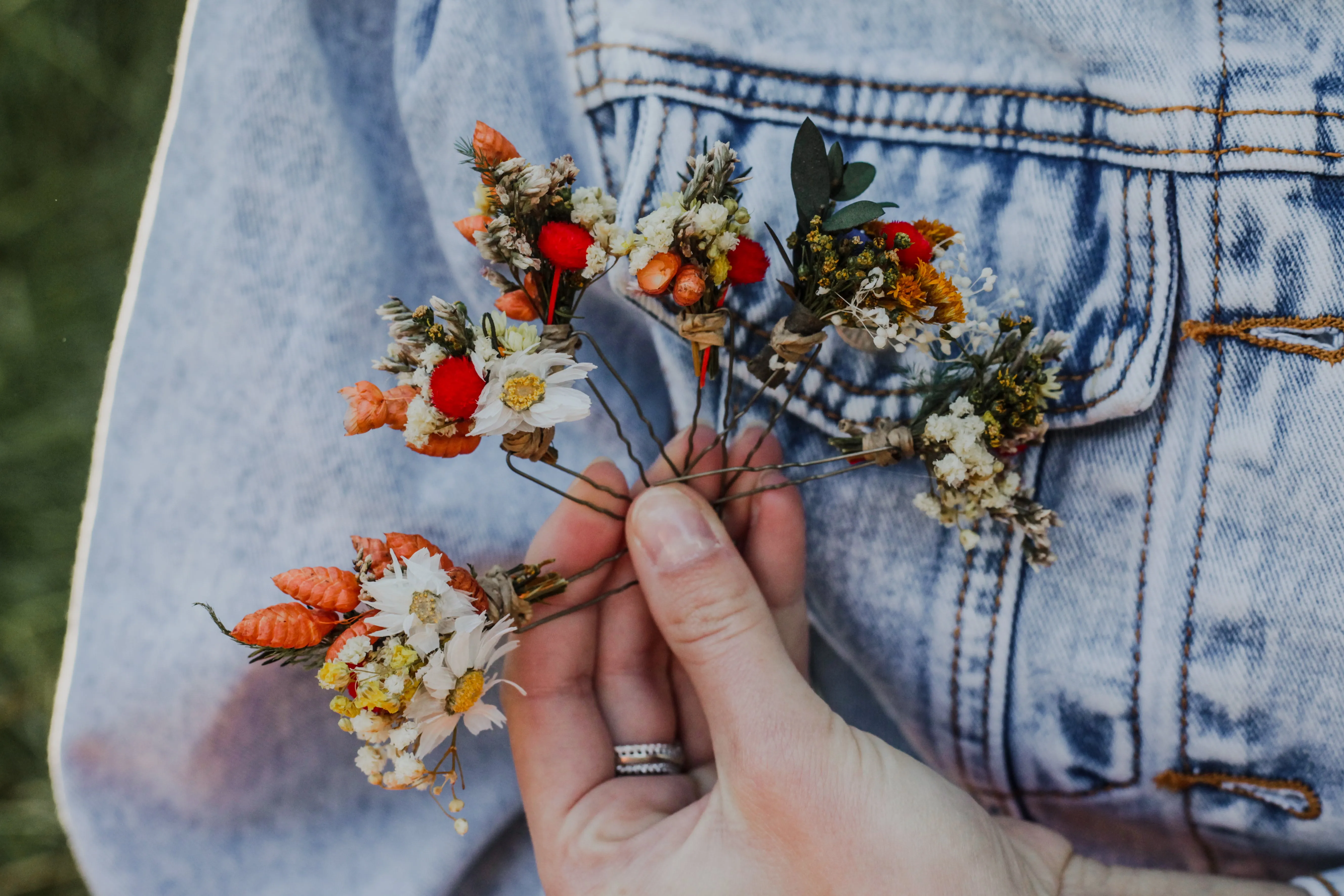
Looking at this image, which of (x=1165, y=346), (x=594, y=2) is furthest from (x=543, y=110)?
(x=1165, y=346)

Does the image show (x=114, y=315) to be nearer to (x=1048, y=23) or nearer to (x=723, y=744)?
(x=723, y=744)

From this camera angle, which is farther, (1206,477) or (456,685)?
(1206,477)

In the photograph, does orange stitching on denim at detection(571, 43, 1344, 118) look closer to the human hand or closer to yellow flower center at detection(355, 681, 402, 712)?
the human hand

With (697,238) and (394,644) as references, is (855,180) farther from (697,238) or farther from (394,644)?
(394,644)

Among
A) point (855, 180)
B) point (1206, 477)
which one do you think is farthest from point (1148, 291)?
point (855, 180)

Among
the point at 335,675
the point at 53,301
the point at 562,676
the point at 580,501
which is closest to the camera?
the point at 335,675

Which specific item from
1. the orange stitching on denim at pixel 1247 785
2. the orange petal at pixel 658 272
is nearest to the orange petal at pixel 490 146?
the orange petal at pixel 658 272
